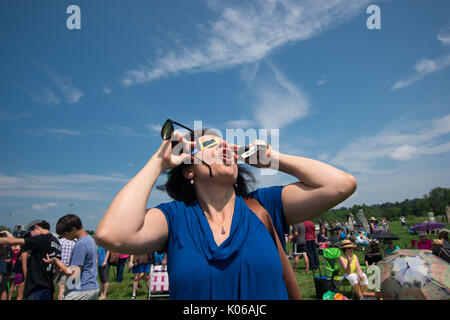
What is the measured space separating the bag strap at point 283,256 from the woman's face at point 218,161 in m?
0.29

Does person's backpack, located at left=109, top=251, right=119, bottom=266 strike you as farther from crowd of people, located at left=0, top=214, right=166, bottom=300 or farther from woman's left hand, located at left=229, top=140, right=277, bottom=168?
woman's left hand, located at left=229, top=140, right=277, bottom=168

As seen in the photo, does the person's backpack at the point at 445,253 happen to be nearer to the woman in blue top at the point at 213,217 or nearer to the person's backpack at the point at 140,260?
the woman in blue top at the point at 213,217

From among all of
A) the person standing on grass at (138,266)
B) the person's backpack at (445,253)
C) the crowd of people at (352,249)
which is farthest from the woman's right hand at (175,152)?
the person standing on grass at (138,266)

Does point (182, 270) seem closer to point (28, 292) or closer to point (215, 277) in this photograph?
point (215, 277)

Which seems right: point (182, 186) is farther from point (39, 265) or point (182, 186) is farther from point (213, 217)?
point (39, 265)

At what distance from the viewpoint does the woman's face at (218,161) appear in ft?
6.86

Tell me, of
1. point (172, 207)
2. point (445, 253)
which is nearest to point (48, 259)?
point (172, 207)

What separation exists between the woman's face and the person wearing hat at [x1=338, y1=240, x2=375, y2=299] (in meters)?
5.84

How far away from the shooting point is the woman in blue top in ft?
5.49

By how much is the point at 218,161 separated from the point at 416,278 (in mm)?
3407

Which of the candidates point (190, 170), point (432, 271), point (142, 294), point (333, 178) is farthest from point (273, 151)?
point (142, 294)

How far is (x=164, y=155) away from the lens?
2.05 metres

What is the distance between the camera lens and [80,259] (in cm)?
509

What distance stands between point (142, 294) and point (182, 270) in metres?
9.06
